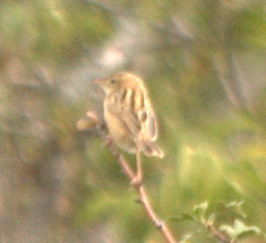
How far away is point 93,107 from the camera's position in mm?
5973

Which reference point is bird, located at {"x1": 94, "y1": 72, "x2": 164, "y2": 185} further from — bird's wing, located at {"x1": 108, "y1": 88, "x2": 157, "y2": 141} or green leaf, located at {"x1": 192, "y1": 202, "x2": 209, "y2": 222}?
green leaf, located at {"x1": 192, "y1": 202, "x2": 209, "y2": 222}

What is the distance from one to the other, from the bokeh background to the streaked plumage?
0.19m

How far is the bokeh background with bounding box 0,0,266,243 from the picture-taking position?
16.3ft

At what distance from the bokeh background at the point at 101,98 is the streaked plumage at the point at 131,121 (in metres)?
0.19

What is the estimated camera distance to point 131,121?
415 centimetres

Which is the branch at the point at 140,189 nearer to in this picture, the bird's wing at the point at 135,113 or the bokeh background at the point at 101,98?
the bird's wing at the point at 135,113

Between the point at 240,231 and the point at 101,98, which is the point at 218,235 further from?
the point at 101,98

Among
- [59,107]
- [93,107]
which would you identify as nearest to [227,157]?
[93,107]

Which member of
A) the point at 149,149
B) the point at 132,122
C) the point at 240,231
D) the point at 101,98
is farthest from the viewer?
the point at 101,98

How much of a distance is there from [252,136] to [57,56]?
1.52 m

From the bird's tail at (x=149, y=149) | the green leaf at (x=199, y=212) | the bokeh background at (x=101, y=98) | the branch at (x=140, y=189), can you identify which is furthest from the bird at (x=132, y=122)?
the green leaf at (x=199, y=212)

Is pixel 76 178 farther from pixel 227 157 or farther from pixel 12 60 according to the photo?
pixel 227 157

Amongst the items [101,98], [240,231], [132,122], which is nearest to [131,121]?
[132,122]

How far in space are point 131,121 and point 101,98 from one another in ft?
6.21
